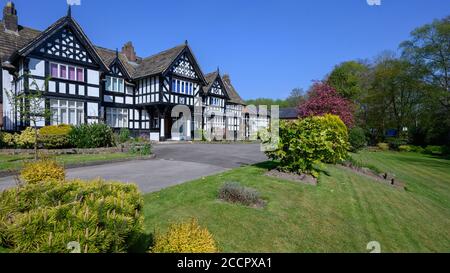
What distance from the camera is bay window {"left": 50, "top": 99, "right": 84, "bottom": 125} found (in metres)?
20.0

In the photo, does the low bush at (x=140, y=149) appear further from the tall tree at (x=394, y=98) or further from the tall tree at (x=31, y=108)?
the tall tree at (x=394, y=98)

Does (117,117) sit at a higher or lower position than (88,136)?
higher

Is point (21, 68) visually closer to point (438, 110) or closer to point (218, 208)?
point (218, 208)

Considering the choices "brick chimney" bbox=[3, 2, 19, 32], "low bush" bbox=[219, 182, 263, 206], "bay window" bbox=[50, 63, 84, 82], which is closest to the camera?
"low bush" bbox=[219, 182, 263, 206]

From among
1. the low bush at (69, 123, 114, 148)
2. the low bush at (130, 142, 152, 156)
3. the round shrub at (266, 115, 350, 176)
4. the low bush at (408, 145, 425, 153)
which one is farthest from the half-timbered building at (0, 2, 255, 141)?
the low bush at (408, 145, 425, 153)

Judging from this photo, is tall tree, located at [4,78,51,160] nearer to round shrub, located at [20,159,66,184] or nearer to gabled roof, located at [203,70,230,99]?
round shrub, located at [20,159,66,184]

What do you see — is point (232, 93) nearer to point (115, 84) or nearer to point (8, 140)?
point (115, 84)

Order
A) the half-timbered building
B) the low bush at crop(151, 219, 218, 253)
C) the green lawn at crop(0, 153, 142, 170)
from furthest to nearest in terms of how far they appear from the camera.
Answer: the half-timbered building
the green lawn at crop(0, 153, 142, 170)
the low bush at crop(151, 219, 218, 253)

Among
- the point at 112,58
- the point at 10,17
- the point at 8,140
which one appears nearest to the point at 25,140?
the point at 8,140

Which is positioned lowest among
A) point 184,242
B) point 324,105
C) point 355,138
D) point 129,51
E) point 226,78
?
point 184,242

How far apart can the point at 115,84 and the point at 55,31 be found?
747 centimetres

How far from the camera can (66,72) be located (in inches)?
812

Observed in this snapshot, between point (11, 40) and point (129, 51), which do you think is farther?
point (129, 51)
